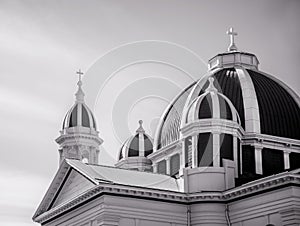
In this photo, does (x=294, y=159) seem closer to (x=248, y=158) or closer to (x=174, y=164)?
(x=248, y=158)

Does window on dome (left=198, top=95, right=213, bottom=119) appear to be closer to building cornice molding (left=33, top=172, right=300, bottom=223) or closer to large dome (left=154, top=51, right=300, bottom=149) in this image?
large dome (left=154, top=51, right=300, bottom=149)

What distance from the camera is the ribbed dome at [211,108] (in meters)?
47.7

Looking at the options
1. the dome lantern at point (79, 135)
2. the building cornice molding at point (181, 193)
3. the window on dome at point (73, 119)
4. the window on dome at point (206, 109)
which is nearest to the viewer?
the building cornice molding at point (181, 193)

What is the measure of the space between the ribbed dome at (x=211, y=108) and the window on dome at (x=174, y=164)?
4.96 meters

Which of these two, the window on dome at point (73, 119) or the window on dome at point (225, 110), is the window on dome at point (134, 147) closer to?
the window on dome at point (73, 119)

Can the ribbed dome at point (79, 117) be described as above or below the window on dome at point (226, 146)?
above

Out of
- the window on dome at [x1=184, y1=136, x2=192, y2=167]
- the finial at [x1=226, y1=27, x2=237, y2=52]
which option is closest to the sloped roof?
the window on dome at [x1=184, y1=136, x2=192, y2=167]

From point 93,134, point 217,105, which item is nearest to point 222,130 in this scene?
point 217,105

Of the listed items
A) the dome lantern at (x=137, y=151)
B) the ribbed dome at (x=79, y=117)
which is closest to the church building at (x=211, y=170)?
the dome lantern at (x=137, y=151)

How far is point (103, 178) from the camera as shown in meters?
45.3

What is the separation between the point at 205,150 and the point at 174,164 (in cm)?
653

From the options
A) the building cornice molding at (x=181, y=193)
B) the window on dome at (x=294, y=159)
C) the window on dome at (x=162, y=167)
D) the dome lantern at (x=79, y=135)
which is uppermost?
the dome lantern at (x=79, y=135)

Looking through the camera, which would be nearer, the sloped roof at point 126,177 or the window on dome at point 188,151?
the sloped roof at point 126,177

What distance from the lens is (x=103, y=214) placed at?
43.3 m
